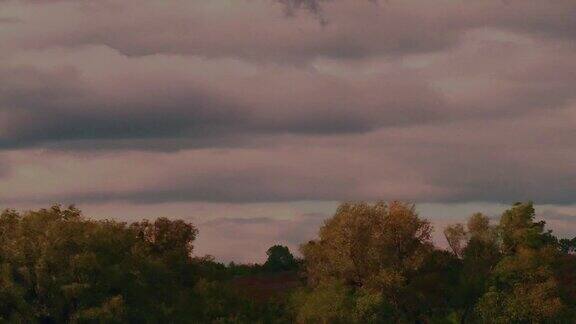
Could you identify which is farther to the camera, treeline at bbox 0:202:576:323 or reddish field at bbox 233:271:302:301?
reddish field at bbox 233:271:302:301

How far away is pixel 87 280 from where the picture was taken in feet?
323

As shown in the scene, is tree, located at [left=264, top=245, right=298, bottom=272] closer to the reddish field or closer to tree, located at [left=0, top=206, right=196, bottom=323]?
the reddish field

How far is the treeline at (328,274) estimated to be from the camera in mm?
97688

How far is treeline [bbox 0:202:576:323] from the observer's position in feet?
320

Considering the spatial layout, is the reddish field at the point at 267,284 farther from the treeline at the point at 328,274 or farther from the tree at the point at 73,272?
the tree at the point at 73,272

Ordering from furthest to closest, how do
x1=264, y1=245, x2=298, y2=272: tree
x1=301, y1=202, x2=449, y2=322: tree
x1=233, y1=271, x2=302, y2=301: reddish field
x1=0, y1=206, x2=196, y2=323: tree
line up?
x1=264, y1=245, x2=298, y2=272: tree
x1=233, y1=271, x2=302, y2=301: reddish field
x1=301, y1=202, x2=449, y2=322: tree
x1=0, y1=206, x2=196, y2=323: tree

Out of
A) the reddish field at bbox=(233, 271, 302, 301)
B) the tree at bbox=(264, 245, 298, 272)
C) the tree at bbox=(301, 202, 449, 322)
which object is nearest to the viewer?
the tree at bbox=(301, 202, 449, 322)

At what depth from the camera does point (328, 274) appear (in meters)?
109

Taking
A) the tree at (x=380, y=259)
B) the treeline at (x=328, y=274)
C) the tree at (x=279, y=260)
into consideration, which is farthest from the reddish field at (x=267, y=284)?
the tree at (x=380, y=259)

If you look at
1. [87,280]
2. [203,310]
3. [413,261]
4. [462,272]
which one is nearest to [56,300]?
[87,280]

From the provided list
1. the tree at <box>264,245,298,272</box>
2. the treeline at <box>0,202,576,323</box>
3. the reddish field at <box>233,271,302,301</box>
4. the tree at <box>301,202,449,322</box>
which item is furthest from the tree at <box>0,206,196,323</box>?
the tree at <box>264,245,298,272</box>

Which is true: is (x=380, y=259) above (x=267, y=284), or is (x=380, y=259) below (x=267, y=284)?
above

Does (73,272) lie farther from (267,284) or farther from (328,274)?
(267,284)

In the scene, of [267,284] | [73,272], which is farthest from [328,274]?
[267,284]
